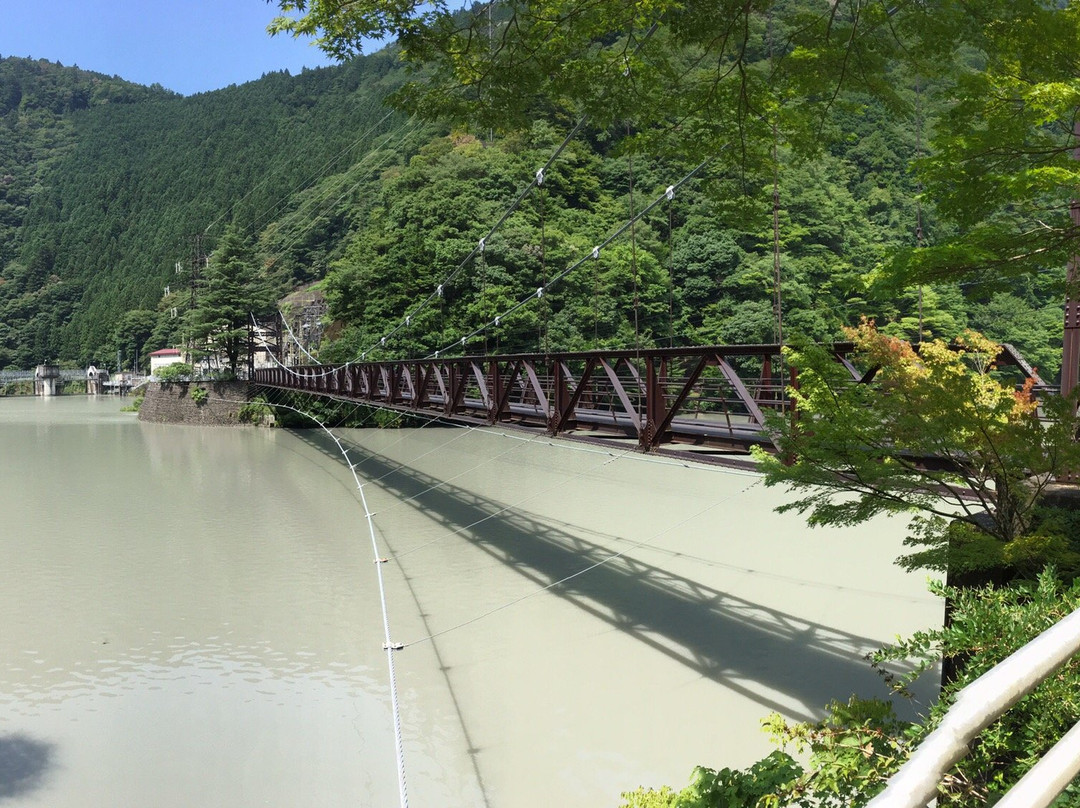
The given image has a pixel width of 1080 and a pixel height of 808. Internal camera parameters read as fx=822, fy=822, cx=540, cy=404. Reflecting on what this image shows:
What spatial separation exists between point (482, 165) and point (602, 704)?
1201 inches

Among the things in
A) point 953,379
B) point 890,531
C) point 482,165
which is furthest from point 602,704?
point 482,165

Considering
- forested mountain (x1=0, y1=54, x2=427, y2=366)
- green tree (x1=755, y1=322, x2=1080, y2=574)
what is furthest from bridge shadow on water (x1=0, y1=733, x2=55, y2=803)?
forested mountain (x1=0, y1=54, x2=427, y2=366)

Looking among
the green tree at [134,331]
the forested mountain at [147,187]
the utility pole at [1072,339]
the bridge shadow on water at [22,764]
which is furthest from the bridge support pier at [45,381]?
the utility pole at [1072,339]

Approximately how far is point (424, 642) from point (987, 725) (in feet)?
21.4

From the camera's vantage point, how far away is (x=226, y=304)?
3425 cm

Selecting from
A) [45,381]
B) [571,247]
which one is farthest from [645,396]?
[45,381]

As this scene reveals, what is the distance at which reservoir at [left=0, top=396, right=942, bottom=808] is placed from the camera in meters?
4.91

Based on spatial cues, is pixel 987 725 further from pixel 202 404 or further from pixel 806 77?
pixel 202 404

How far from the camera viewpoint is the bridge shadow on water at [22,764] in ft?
15.5

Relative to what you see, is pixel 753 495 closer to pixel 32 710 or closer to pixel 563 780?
pixel 563 780

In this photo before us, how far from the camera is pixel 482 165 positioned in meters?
33.6

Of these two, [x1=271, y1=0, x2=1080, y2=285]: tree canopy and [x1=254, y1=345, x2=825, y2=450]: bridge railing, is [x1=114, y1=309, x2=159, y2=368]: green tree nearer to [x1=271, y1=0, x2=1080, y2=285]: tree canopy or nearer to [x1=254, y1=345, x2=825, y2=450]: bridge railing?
[x1=254, y1=345, x2=825, y2=450]: bridge railing

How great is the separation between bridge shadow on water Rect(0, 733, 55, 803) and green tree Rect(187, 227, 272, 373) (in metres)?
30.2

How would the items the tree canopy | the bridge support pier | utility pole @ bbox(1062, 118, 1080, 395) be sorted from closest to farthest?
1. the tree canopy
2. utility pole @ bbox(1062, 118, 1080, 395)
3. the bridge support pier
